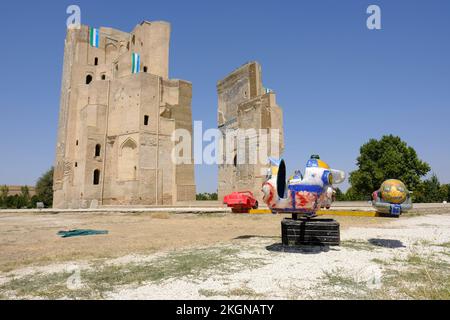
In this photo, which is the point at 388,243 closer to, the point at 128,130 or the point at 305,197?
the point at 305,197

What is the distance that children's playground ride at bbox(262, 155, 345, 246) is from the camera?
17.8 ft

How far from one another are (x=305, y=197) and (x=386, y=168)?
3447 cm

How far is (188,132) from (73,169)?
12441 millimetres

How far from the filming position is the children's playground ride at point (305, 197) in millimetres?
5430

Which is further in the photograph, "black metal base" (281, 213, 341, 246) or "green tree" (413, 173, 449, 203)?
"green tree" (413, 173, 449, 203)

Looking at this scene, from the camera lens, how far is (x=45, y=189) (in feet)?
151

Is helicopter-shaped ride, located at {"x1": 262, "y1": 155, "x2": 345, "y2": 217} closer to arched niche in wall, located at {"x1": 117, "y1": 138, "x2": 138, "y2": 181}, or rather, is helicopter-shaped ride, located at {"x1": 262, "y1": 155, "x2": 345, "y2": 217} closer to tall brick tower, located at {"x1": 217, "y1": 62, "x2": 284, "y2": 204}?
tall brick tower, located at {"x1": 217, "y1": 62, "x2": 284, "y2": 204}

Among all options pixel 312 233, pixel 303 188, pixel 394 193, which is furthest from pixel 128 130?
pixel 394 193

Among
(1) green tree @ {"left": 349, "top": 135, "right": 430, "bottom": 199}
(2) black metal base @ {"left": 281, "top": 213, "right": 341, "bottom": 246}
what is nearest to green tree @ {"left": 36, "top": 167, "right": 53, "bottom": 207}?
(1) green tree @ {"left": 349, "top": 135, "right": 430, "bottom": 199}

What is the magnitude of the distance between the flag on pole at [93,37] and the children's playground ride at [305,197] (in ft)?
122

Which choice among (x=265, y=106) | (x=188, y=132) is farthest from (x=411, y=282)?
(x=188, y=132)

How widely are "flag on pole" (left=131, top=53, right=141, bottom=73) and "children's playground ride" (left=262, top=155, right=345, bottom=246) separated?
2895 cm
